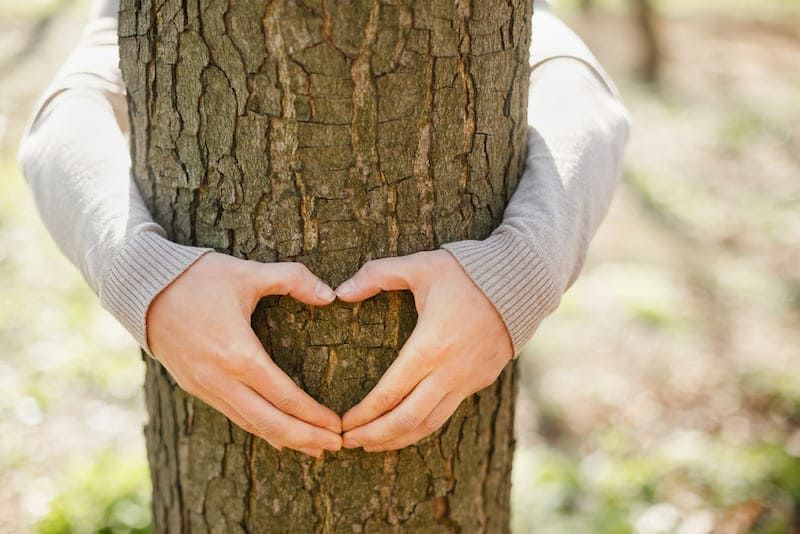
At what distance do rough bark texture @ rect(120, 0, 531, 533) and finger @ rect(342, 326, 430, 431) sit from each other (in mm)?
72

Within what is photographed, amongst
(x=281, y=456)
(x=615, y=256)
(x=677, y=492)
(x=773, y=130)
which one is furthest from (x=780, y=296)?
(x=281, y=456)

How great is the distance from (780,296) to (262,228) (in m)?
4.16

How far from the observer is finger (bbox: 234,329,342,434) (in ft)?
3.80

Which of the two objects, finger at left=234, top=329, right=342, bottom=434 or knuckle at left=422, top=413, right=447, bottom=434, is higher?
finger at left=234, top=329, right=342, bottom=434

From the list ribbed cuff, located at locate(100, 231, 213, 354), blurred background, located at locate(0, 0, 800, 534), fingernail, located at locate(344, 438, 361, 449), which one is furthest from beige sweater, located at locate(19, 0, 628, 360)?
blurred background, located at locate(0, 0, 800, 534)

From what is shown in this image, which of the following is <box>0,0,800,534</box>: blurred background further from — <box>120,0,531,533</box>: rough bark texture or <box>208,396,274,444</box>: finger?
<box>208,396,274,444</box>: finger

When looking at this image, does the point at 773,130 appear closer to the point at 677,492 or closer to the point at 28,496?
the point at 677,492

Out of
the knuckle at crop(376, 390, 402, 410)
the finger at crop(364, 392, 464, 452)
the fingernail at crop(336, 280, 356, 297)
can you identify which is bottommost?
the finger at crop(364, 392, 464, 452)

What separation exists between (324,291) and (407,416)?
0.24 m

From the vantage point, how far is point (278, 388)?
1.18m

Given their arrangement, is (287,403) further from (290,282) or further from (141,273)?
(141,273)

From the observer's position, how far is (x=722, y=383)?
3736mm

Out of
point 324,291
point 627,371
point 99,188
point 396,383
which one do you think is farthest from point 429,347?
point 627,371

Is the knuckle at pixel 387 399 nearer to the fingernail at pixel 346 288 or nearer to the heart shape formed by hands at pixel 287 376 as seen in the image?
the heart shape formed by hands at pixel 287 376
